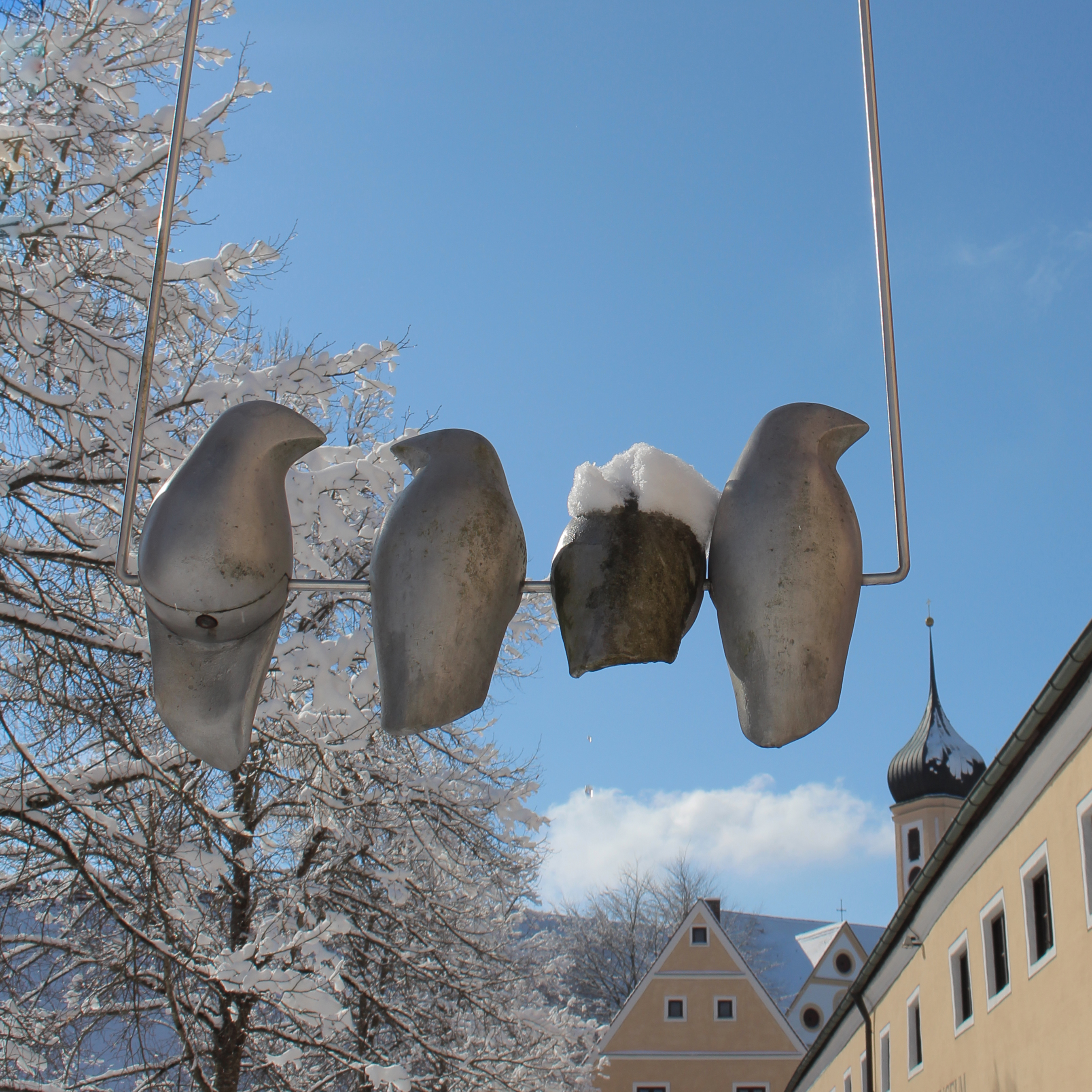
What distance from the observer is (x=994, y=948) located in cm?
1140

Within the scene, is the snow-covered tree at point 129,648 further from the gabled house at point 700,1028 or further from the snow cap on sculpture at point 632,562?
the gabled house at point 700,1028

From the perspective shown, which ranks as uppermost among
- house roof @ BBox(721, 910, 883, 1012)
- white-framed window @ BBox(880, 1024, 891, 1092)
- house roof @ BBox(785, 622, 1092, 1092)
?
house roof @ BBox(721, 910, 883, 1012)

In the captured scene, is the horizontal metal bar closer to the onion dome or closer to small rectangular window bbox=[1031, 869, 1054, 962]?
small rectangular window bbox=[1031, 869, 1054, 962]

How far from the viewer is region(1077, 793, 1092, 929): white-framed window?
852 cm

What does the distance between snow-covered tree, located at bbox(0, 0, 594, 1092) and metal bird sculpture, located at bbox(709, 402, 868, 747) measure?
13.4ft

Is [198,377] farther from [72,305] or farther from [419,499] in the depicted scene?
[419,499]

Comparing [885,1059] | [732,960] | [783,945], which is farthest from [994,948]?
[783,945]

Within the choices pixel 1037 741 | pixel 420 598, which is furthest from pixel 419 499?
pixel 1037 741

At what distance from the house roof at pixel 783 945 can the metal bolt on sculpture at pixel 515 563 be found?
3935cm

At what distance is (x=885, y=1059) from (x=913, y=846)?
2476 centimetres

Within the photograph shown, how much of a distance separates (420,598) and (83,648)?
4461 mm

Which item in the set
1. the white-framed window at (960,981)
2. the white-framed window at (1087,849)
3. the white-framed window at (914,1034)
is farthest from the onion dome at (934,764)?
the white-framed window at (1087,849)

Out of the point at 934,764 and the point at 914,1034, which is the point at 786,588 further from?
the point at 934,764

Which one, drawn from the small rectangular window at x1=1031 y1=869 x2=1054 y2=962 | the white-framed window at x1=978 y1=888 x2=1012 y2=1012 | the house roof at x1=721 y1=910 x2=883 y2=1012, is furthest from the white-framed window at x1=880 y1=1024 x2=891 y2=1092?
the house roof at x1=721 y1=910 x2=883 y2=1012
